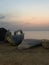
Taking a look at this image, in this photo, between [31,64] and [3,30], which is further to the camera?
[3,30]

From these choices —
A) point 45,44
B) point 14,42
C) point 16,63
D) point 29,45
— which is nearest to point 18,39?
point 14,42

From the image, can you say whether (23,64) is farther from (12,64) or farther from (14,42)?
(14,42)

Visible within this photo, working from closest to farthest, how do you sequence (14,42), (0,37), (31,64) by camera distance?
(31,64)
(14,42)
(0,37)

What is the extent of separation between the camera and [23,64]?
23.5 feet

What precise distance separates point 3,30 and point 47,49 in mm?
9085

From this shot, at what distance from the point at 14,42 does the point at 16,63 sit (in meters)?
7.38

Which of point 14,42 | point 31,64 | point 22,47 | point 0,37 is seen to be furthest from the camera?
point 0,37

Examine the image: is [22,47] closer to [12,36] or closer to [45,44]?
[45,44]

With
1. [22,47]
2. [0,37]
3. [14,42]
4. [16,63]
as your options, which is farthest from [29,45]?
[0,37]

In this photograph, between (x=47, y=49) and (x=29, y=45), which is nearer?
(x=47, y=49)

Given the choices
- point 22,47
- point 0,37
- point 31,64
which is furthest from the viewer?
point 0,37

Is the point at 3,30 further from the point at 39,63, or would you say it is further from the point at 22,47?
the point at 39,63

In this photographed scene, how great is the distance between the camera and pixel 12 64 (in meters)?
7.19

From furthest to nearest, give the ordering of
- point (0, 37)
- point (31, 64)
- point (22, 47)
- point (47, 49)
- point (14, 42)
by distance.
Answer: point (0, 37), point (14, 42), point (22, 47), point (47, 49), point (31, 64)
